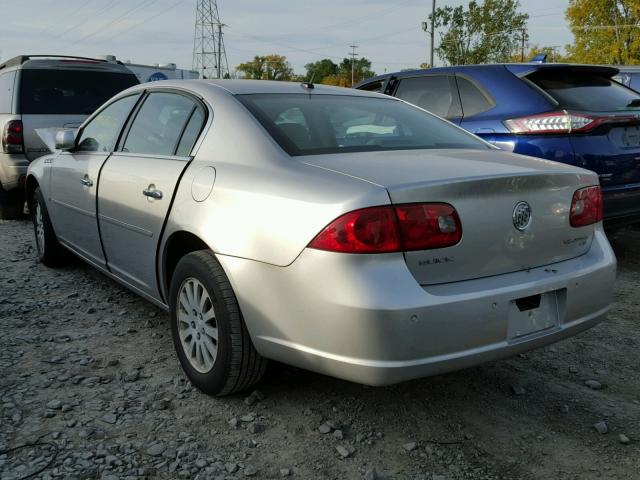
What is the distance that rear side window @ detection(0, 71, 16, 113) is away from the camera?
746cm

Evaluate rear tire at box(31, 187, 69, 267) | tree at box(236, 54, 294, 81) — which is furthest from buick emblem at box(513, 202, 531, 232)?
tree at box(236, 54, 294, 81)

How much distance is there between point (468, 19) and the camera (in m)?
42.5

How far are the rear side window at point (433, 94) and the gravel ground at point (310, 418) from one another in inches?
98.5

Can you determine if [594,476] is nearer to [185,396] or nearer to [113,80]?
[185,396]

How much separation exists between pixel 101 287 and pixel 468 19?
42.4 metres

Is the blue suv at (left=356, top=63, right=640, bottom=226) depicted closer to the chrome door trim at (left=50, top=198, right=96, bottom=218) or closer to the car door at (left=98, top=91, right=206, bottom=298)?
the car door at (left=98, top=91, right=206, bottom=298)

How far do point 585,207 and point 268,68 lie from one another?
3711 inches

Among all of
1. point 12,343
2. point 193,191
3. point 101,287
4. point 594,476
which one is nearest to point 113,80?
point 101,287

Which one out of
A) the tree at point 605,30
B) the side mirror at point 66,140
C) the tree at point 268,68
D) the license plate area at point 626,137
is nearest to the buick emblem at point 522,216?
the license plate area at point 626,137

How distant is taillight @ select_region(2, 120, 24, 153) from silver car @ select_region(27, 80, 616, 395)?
13.9 feet

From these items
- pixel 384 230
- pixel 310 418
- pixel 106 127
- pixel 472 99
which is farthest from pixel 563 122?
pixel 106 127

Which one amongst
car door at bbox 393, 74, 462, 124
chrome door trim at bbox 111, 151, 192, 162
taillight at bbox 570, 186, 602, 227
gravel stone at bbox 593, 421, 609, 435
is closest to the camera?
gravel stone at bbox 593, 421, 609, 435

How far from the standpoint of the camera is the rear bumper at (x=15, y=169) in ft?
23.5

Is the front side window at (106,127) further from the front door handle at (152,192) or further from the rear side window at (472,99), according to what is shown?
the rear side window at (472,99)
